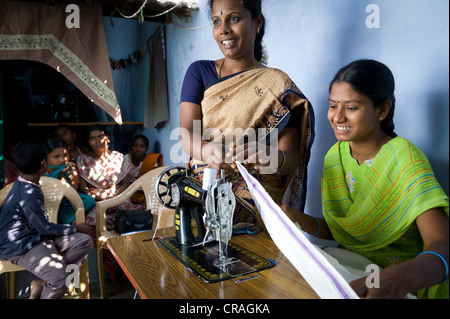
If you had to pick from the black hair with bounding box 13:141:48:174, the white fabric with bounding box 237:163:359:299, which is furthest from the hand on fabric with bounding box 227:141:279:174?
the black hair with bounding box 13:141:48:174

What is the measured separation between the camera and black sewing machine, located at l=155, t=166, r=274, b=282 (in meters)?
0.98

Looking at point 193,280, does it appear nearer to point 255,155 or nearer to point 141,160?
point 255,155

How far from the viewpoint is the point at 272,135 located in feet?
4.28

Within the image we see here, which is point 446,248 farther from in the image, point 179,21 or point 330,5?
point 179,21

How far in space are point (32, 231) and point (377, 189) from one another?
202cm

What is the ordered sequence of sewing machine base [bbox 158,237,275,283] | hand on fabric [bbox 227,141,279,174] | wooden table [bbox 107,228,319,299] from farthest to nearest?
hand on fabric [bbox 227,141,279,174]
sewing machine base [bbox 158,237,275,283]
wooden table [bbox 107,228,319,299]

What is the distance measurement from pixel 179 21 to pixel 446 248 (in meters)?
2.98

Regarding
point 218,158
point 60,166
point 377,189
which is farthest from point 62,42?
point 377,189

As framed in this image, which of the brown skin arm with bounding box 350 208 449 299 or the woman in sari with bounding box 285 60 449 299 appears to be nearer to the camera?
the brown skin arm with bounding box 350 208 449 299

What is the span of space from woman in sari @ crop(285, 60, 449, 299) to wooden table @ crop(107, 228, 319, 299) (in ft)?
0.80

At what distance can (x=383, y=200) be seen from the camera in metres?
0.98

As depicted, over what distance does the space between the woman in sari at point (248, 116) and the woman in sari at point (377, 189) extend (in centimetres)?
18

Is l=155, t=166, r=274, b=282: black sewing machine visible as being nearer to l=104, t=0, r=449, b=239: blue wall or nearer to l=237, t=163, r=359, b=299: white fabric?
l=237, t=163, r=359, b=299: white fabric
